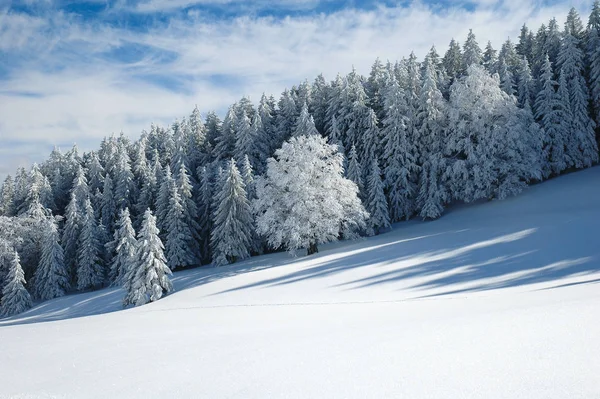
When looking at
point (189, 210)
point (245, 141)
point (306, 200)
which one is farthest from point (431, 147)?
point (189, 210)

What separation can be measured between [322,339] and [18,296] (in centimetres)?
4292

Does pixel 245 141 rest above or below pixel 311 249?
above

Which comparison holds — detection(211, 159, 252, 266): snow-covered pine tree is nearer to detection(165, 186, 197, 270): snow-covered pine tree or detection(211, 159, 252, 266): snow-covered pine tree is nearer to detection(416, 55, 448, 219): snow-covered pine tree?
detection(165, 186, 197, 270): snow-covered pine tree

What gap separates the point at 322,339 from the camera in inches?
341

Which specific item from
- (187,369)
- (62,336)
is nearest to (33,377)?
(187,369)

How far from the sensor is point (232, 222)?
1583 inches

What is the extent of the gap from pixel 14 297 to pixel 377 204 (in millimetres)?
37377

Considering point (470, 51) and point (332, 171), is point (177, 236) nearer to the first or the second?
point (332, 171)

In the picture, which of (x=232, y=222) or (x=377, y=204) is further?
(x=232, y=222)

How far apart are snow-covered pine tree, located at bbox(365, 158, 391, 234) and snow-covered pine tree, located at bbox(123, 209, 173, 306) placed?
65.9 ft

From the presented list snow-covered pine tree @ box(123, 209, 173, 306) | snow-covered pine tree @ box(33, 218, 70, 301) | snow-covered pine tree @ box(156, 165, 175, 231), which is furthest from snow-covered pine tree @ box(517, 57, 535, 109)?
snow-covered pine tree @ box(33, 218, 70, 301)

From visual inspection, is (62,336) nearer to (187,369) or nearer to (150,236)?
(187,369)

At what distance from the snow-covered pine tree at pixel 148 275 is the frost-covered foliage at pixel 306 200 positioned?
8680mm

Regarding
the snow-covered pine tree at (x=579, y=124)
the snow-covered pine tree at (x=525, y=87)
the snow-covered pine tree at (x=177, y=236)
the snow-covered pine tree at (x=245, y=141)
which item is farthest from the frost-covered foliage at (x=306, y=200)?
the snow-covered pine tree at (x=579, y=124)
